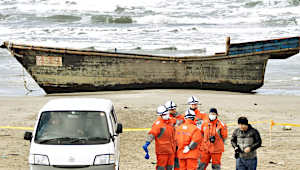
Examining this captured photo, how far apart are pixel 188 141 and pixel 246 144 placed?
0.94 m

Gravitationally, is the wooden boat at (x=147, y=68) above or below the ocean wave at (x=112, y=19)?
below

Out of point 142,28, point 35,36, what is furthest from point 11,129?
point 142,28

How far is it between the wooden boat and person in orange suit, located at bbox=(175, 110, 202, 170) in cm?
1239

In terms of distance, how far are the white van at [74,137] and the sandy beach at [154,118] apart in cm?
166

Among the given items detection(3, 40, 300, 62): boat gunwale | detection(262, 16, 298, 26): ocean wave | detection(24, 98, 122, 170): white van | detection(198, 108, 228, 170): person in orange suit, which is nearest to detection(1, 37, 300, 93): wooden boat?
detection(3, 40, 300, 62): boat gunwale

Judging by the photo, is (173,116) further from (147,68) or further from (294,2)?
A: (294,2)

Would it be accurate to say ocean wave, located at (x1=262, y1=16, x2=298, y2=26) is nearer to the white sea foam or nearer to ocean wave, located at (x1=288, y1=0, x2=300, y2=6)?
the white sea foam

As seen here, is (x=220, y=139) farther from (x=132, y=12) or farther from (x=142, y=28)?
(x=132, y=12)

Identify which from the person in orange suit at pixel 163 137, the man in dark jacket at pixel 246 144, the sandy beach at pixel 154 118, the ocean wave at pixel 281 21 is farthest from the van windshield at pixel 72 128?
the ocean wave at pixel 281 21

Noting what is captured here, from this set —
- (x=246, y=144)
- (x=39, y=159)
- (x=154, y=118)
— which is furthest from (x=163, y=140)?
(x=154, y=118)

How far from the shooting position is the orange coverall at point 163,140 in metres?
7.62

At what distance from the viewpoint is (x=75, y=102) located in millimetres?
8219

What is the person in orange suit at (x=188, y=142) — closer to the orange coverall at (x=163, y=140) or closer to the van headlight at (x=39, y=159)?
the orange coverall at (x=163, y=140)

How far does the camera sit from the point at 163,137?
25.2ft
